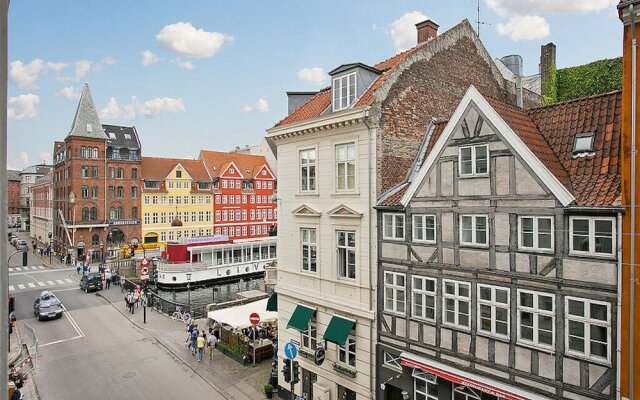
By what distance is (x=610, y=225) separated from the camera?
936cm

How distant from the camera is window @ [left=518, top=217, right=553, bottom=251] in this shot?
10328 mm

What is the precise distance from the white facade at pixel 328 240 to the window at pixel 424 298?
1781 millimetres

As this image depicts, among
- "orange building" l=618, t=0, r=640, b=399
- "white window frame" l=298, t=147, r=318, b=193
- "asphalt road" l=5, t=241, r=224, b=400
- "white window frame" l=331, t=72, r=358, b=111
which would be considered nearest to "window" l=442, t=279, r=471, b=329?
"orange building" l=618, t=0, r=640, b=399

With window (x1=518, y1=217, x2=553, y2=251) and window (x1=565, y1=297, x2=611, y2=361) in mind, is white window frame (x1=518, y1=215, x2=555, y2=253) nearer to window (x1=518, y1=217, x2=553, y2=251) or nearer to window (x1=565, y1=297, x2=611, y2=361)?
window (x1=518, y1=217, x2=553, y2=251)

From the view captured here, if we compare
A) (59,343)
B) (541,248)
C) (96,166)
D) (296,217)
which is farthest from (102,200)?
(541,248)

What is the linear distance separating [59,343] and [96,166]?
4176 centimetres

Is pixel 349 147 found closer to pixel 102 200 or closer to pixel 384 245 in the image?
pixel 384 245

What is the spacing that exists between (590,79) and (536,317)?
17.2 metres

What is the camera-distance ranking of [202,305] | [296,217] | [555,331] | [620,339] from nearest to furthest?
[620,339], [555,331], [296,217], [202,305]

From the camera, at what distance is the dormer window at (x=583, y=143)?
10.8 m

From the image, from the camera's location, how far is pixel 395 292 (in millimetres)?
14164

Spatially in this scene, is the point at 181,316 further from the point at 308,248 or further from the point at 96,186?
the point at 96,186

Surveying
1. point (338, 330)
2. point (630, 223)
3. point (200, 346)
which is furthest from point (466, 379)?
point (200, 346)

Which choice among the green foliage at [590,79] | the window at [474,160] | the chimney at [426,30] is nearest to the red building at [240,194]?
A: the green foliage at [590,79]
